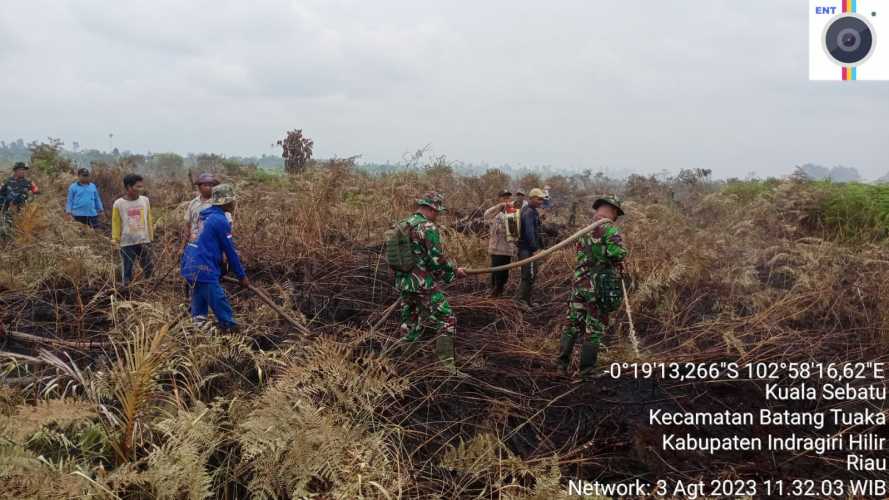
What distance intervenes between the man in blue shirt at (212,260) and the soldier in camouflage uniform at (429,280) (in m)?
1.51

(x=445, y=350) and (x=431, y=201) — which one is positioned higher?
(x=431, y=201)

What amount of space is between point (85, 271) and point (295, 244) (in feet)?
7.96

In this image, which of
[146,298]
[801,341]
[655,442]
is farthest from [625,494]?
[146,298]

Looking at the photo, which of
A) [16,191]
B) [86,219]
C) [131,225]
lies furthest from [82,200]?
[131,225]

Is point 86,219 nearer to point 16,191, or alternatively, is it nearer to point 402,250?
point 16,191

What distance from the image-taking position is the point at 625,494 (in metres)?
3.29

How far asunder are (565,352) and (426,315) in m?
1.25

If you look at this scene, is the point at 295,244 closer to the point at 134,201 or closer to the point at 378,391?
the point at 134,201

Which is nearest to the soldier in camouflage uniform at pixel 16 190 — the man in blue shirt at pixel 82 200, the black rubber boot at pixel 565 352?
the man in blue shirt at pixel 82 200

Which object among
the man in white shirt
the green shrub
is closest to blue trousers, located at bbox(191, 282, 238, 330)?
the man in white shirt

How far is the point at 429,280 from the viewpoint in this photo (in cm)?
471

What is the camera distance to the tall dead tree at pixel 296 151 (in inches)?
501

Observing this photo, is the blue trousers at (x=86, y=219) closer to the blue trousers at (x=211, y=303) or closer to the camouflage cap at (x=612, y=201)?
the blue trousers at (x=211, y=303)

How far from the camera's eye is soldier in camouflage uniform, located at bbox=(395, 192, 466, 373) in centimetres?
461
